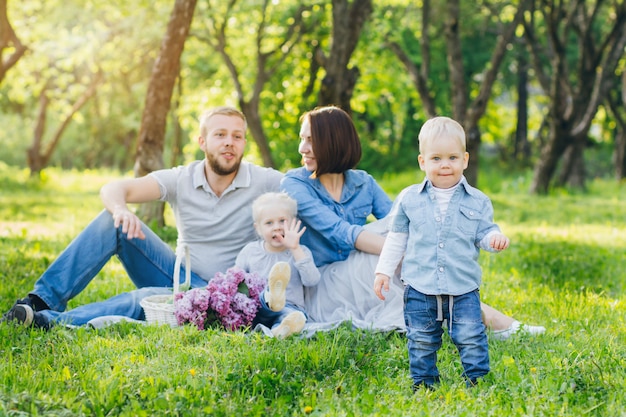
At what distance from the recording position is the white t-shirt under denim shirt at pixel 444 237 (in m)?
3.83

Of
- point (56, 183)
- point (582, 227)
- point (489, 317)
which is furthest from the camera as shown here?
point (56, 183)

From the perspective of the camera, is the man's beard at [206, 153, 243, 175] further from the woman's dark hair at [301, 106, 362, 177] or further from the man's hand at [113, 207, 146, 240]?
the man's hand at [113, 207, 146, 240]

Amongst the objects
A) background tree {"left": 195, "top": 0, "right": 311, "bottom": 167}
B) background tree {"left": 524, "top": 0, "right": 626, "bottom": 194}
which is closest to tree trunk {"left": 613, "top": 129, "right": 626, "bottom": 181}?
background tree {"left": 524, "top": 0, "right": 626, "bottom": 194}

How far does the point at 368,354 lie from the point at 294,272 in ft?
3.10

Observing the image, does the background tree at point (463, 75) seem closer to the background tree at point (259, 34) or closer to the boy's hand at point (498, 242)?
the background tree at point (259, 34)

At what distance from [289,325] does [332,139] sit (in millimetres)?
1370

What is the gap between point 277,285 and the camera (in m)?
4.64

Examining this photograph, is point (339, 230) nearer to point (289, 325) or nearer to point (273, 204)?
point (273, 204)

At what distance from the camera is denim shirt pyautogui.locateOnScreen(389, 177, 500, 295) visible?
383cm

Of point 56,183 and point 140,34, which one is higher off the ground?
point 140,34

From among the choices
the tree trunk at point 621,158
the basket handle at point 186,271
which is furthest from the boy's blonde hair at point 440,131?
the tree trunk at point 621,158

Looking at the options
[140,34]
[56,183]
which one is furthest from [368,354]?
[56,183]

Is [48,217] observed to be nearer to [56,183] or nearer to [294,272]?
[294,272]

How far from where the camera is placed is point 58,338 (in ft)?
15.1
